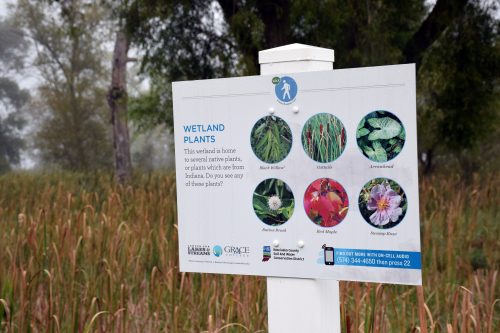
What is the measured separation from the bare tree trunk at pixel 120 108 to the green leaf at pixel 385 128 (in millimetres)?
14423

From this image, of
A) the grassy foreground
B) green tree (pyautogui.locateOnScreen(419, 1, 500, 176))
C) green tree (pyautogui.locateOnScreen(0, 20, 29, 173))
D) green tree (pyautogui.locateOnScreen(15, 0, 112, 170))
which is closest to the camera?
the grassy foreground

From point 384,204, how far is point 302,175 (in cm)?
23

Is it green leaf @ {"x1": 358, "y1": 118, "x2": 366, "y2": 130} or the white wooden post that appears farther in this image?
the white wooden post

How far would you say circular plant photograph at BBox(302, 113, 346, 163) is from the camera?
2049 mm

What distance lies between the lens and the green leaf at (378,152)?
2.00 metres

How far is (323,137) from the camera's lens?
206cm

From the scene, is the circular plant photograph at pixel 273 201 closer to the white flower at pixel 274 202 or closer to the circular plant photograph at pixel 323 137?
the white flower at pixel 274 202

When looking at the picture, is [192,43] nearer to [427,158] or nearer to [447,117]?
[447,117]

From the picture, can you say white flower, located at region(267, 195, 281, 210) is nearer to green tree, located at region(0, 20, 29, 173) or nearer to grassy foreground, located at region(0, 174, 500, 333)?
grassy foreground, located at region(0, 174, 500, 333)

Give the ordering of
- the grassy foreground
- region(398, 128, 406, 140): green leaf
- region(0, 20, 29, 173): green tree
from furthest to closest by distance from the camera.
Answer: region(0, 20, 29, 173): green tree < the grassy foreground < region(398, 128, 406, 140): green leaf

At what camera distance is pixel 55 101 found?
1063 inches

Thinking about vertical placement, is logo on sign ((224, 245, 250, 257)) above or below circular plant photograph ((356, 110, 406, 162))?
below

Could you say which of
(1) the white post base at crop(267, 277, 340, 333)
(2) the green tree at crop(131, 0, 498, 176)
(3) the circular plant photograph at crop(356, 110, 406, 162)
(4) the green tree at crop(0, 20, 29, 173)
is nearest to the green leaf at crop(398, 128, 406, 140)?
(3) the circular plant photograph at crop(356, 110, 406, 162)

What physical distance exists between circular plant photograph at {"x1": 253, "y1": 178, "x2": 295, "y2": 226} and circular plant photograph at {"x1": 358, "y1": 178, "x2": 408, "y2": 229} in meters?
0.20
